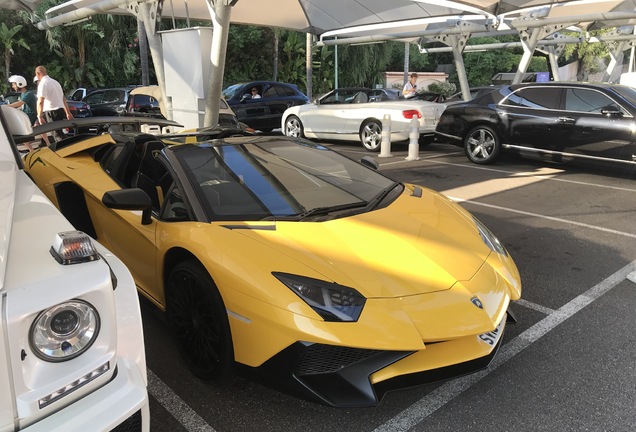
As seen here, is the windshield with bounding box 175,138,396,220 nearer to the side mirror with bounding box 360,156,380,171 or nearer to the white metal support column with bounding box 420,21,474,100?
the side mirror with bounding box 360,156,380,171

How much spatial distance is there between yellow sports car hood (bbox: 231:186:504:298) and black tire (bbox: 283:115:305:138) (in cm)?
978

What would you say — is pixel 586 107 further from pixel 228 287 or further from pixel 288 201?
pixel 228 287

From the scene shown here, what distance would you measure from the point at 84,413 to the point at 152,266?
1714 millimetres

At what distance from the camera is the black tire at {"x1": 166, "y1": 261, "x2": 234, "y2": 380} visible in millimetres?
2396

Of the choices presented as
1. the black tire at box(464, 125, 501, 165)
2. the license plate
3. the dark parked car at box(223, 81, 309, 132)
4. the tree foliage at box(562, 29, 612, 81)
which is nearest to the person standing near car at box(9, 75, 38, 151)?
the dark parked car at box(223, 81, 309, 132)

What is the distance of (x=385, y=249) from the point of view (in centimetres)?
258

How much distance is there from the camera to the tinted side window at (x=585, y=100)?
7.80 meters

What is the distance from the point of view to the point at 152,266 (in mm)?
2998

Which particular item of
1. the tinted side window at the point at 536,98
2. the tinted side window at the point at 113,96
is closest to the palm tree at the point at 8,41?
the tinted side window at the point at 113,96

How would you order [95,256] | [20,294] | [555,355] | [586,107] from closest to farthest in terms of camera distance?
[20,294], [95,256], [555,355], [586,107]

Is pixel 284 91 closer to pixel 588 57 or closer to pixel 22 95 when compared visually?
pixel 22 95

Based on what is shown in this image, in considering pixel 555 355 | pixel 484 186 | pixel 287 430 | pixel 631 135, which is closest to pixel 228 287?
pixel 287 430

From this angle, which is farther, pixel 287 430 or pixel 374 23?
pixel 374 23

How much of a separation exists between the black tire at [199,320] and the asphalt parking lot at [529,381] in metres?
0.14
